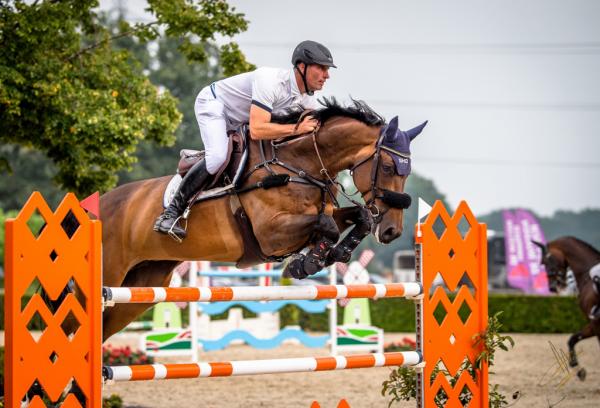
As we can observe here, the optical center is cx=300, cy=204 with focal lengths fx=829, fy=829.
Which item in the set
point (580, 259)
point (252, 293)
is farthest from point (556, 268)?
point (252, 293)

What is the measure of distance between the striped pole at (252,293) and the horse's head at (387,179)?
433 millimetres

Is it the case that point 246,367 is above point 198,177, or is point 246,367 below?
below

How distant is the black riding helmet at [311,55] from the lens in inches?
201

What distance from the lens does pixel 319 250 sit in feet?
15.9

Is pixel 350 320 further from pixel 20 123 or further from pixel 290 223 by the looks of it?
pixel 290 223

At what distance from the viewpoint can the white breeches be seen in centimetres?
524

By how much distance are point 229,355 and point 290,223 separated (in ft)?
27.4

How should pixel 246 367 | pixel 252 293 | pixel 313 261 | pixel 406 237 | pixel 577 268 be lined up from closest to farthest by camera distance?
pixel 246 367 → pixel 252 293 → pixel 313 261 → pixel 577 268 → pixel 406 237

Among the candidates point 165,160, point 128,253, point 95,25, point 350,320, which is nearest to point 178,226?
point 128,253

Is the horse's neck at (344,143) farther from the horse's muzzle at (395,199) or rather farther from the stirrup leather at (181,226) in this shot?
the stirrup leather at (181,226)

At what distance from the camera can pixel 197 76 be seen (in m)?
44.3

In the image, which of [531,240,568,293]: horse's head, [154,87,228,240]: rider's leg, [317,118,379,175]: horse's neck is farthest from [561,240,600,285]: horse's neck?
[154,87,228,240]: rider's leg

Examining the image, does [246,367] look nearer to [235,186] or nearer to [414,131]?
[235,186]

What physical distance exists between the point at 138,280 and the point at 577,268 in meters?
6.58
